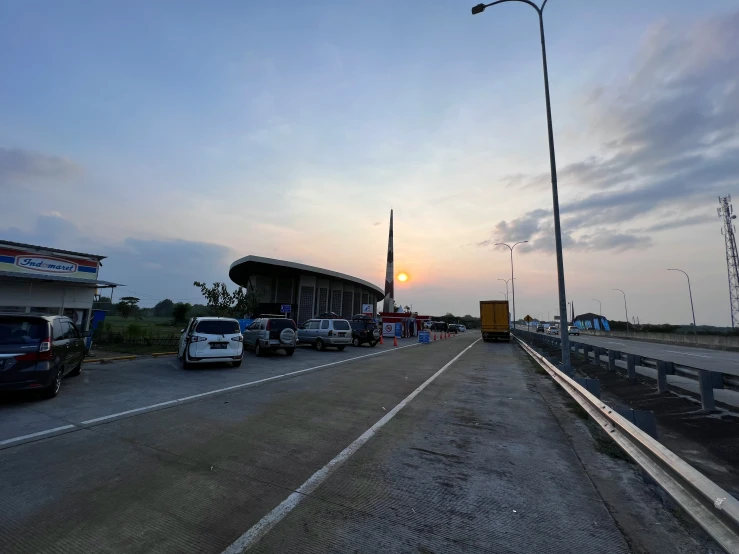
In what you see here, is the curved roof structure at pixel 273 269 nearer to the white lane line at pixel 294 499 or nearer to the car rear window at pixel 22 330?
the car rear window at pixel 22 330

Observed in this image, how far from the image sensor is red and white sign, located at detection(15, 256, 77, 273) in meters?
17.9

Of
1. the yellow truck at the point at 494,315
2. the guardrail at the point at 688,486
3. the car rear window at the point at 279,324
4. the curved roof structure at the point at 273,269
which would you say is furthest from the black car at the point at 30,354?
the curved roof structure at the point at 273,269

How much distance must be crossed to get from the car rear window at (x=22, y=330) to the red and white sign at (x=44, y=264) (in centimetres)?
1369

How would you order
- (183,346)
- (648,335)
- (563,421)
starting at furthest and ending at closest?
(648,335) → (183,346) → (563,421)

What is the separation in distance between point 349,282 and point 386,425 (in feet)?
182

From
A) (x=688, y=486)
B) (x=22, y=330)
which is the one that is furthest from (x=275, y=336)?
(x=688, y=486)

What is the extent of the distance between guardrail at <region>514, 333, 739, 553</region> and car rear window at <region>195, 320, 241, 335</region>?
12116mm

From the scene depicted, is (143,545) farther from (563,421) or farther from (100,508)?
(563,421)

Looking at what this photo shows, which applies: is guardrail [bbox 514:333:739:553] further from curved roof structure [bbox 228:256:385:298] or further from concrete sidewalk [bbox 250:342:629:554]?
curved roof structure [bbox 228:256:385:298]

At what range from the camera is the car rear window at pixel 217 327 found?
13.4m

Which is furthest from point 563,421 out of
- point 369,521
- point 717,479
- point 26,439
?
point 26,439

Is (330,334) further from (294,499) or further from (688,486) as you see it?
(688,486)

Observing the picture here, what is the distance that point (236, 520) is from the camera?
11.0 ft

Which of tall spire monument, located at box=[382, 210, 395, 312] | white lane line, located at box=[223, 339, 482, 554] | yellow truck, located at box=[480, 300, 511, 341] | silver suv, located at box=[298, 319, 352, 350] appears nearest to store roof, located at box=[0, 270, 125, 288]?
silver suv, located at box=[298, 319, 352, 350]
